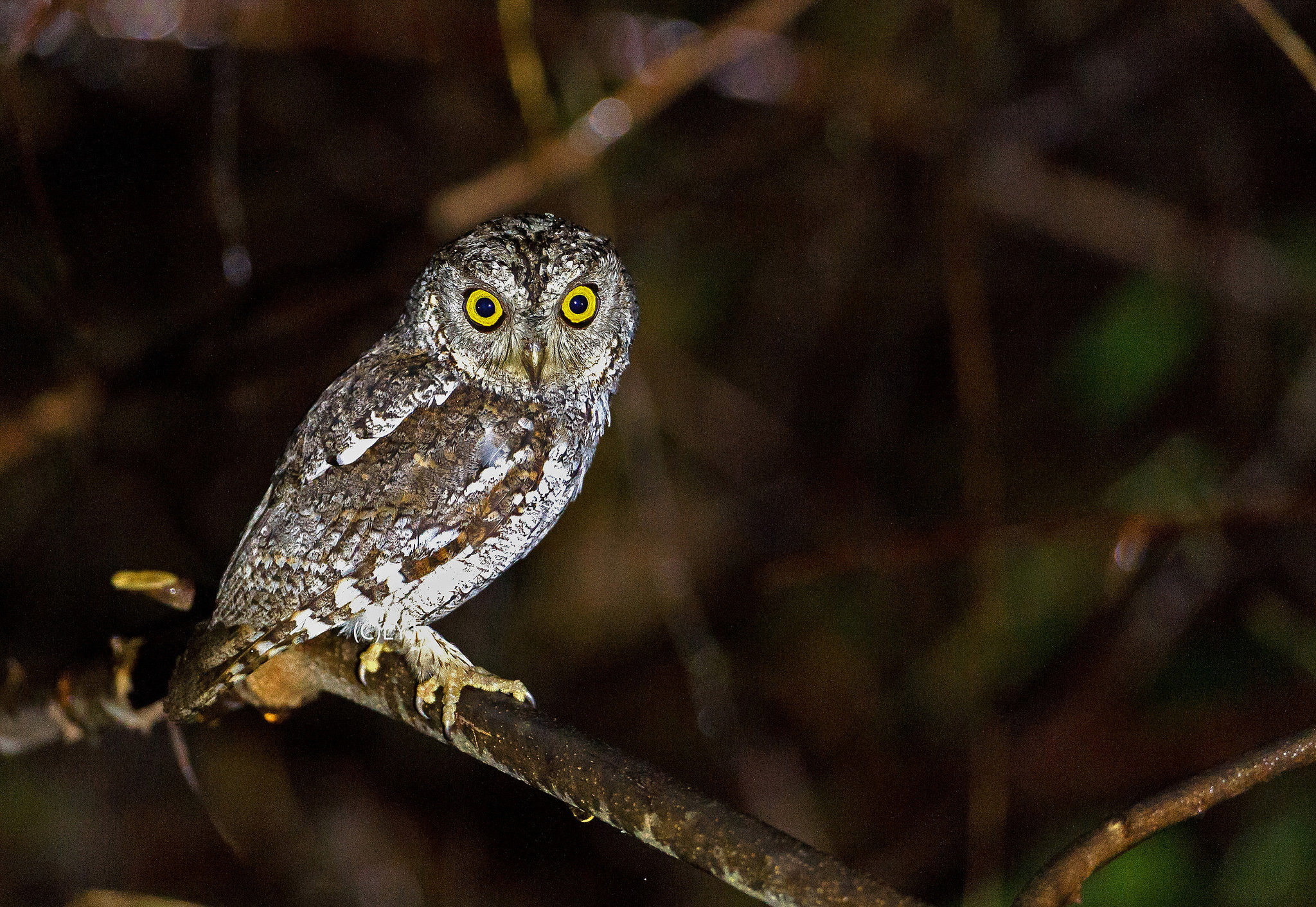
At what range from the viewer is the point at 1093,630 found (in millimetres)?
4199

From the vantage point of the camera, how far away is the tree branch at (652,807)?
1160 millimetres

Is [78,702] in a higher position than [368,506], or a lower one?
lower

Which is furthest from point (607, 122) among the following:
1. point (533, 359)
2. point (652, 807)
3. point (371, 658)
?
point (652, 807)

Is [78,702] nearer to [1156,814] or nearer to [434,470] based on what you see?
[434,470]

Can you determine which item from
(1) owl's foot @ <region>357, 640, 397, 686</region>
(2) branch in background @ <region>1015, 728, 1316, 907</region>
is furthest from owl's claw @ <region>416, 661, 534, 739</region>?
(2) branch in background @ <region>1015, 728, 1316, 907</region>

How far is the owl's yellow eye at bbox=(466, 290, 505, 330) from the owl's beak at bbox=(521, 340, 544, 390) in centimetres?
7

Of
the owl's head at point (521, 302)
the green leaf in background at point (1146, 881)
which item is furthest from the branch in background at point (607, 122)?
the green leaf in background at point (1146, 881)

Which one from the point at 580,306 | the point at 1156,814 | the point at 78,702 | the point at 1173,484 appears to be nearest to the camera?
the point at 1156,814

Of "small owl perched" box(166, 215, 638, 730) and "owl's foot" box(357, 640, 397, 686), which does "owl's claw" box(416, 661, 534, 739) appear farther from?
"owl's foot" box(357, 640, 397, 686)

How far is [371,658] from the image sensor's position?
6.32 feet

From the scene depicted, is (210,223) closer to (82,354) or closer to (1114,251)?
(82,354)

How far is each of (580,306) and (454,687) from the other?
0.75m

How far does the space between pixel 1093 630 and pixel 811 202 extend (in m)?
2.37

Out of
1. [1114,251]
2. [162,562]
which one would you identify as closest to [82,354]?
[162,562]
